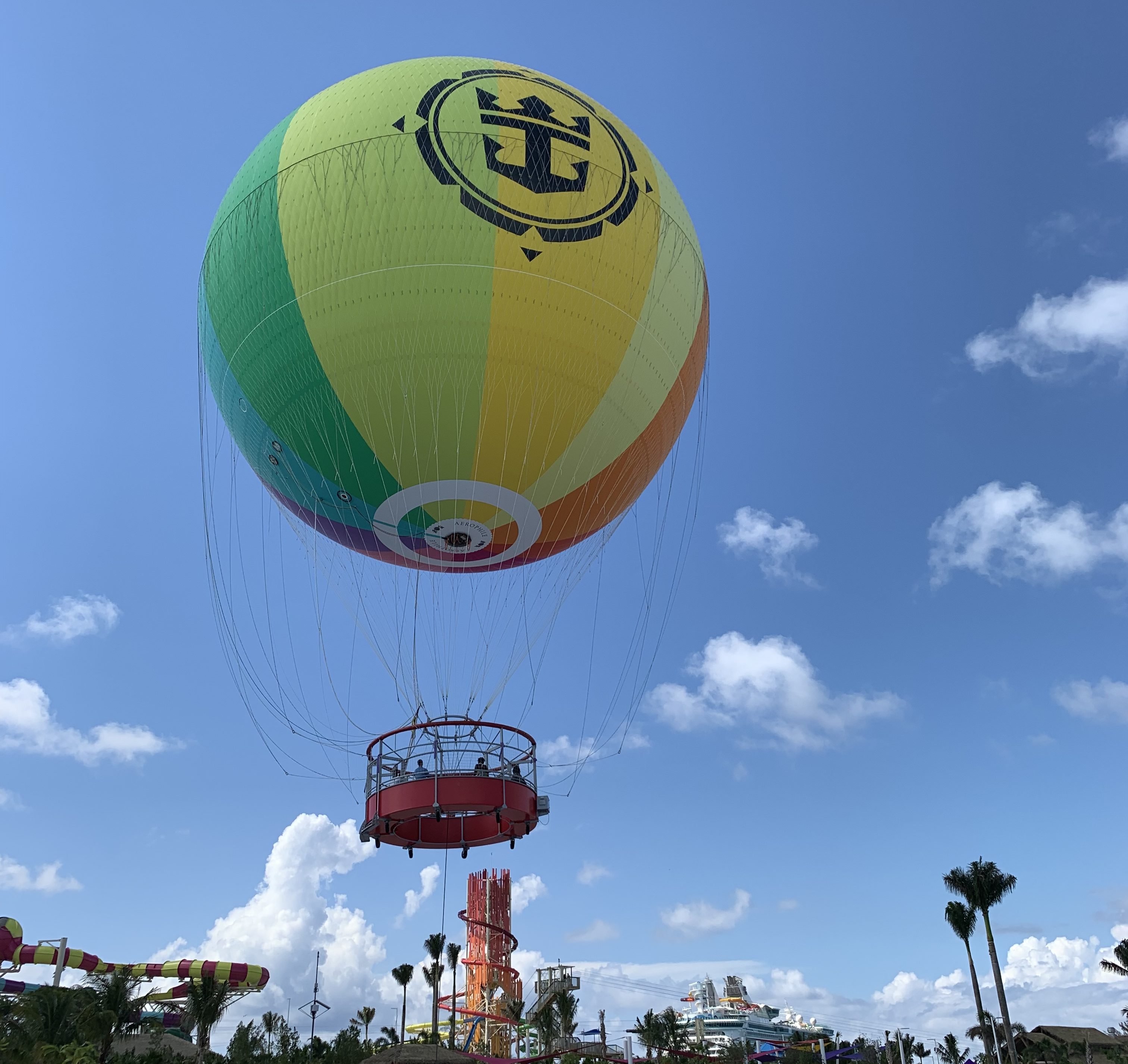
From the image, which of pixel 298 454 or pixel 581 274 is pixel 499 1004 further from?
pixel 581 274

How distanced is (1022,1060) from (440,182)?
6019cm

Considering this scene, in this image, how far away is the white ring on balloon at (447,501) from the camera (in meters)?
16.0

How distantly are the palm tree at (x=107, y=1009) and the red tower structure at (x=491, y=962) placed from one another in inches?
808

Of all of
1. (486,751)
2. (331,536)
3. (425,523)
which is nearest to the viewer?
(486,751)

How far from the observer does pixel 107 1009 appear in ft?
76.8

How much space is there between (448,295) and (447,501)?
371cm

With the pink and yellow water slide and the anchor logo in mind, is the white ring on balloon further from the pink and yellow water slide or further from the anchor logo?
the pink and yellow water slide

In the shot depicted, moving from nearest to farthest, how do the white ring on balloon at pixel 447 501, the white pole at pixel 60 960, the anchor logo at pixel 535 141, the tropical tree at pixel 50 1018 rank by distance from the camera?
the anchor logo at pixel 535 141 → the white ring on balloon at pixel 447 501 → the tropical tree at pixel 50 1018 → the white pole at pixel 60 960

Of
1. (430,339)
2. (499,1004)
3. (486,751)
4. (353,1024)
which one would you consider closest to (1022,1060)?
(499,1004)

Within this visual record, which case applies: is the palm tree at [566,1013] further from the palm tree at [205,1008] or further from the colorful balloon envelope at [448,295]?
the colorful balloon envelope at [448,295]

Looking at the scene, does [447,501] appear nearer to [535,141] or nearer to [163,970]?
[535,141]

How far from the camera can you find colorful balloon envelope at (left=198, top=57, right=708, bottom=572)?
46.8 feet

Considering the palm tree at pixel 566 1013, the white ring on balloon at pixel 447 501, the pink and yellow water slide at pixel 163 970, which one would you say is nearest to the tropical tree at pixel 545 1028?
the palm tree at pixel 566 1013

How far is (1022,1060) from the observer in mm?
52969
